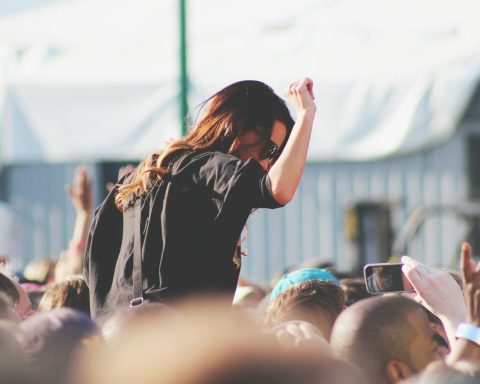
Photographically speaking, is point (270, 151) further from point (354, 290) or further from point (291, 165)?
point (354, 290)

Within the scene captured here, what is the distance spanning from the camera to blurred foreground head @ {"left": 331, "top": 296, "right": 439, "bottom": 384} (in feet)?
9.32

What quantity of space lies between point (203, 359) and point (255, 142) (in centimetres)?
133

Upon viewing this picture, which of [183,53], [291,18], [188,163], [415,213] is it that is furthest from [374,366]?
[291,18]

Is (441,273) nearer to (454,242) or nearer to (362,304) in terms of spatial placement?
(362,304)

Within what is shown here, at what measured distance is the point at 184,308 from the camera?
326 cm

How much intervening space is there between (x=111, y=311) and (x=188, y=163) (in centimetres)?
49

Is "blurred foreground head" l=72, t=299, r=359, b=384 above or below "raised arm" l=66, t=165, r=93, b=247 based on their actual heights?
below

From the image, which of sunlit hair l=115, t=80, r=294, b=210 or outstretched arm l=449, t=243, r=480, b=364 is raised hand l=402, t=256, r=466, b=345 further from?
sunlit hair l=115, t=80, r=294, b=210

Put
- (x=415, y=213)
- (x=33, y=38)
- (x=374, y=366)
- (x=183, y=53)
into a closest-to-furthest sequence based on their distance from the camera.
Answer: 1. (x=374, y=366)
2. (x=183, y=53)
3. (x=415, y=213)
4. (x=33, y=38)

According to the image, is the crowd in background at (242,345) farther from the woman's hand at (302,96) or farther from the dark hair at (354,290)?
the dark hair at (354,290)

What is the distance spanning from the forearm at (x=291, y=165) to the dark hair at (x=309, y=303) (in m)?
0.64

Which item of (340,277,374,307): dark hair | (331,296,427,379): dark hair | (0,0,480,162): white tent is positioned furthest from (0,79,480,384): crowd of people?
(0,0,480,162): white tent

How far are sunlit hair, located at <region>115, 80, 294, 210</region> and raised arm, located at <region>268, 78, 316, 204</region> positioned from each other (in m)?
0.12

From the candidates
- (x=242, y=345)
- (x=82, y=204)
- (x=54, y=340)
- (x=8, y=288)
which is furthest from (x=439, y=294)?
(x=82, y=204)
